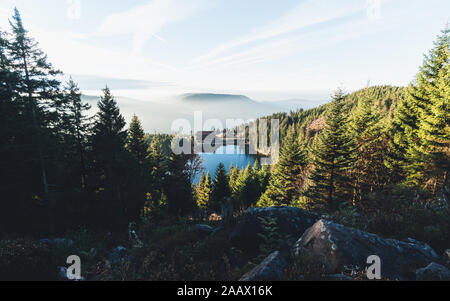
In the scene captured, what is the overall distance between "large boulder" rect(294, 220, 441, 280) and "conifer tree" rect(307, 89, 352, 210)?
50.1 feet

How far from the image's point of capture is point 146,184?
1928 centimetres

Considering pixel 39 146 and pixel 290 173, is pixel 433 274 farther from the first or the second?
pixel 290 173

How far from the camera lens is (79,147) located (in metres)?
16.6

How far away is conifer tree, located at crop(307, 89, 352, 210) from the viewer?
1920 cm

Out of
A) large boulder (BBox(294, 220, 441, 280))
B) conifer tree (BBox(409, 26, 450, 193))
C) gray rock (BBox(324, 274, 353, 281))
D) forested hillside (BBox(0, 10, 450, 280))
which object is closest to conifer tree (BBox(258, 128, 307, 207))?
forested hillside (BBox(0, 10, 450, 280))

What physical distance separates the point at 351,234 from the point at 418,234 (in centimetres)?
Answer: 319

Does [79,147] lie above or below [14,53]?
below

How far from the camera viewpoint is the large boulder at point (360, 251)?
436cm

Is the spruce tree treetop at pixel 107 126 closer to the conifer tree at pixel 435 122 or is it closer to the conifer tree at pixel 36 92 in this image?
the conifer tree at pixel 36 92

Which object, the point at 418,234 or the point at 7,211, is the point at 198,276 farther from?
the point at 7,211

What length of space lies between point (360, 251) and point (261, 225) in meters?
2.90

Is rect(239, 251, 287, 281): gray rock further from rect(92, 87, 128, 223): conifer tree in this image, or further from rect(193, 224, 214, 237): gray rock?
rect(92, 87, 128, 223): conifer tree

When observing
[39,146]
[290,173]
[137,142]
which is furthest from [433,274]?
[137,142]
